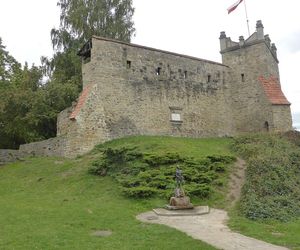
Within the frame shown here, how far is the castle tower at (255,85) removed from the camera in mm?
26625

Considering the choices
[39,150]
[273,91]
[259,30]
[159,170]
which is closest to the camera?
[159,170]

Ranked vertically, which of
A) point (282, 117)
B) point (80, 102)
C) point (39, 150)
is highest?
point (80, 102)

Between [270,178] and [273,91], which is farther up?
[273,91]

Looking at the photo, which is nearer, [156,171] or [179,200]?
[179,200]

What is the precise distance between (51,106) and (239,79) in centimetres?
1338

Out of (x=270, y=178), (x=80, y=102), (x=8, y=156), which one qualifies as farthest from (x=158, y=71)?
(x=270, y=178)

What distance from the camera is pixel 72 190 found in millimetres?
15797

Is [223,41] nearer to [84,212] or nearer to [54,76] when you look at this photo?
[54,76]

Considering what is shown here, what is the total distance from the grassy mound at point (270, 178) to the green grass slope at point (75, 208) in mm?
1810

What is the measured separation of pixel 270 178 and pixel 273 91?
12.8 meters

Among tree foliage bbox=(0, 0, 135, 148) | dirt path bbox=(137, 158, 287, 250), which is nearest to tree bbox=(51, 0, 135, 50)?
tree foliage bbox=(0, 0, 135, 148)

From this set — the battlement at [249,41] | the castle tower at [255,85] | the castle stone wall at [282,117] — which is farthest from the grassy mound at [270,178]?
the battlement at [249,41]

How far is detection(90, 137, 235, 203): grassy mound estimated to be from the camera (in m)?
14.9

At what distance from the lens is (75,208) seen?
12.9 metres
